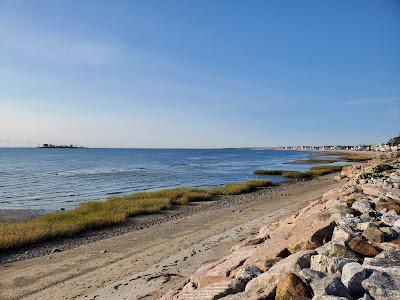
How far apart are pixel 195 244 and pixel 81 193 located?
24810 mm

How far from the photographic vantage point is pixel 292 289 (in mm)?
4234

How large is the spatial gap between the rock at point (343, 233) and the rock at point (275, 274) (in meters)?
0.79

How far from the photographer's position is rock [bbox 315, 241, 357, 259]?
5.06 meters

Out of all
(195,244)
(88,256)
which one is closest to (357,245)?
(195,244)

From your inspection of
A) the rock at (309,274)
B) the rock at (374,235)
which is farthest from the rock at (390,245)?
the rock at (309,274)

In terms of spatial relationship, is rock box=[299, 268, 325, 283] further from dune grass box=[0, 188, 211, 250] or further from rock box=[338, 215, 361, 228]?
dune grass box=[0, 188, 211, 250]

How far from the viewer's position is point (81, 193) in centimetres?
3481

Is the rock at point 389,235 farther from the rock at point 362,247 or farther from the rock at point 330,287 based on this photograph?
the rock at point 330,287

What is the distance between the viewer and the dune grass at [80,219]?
49.8 ft

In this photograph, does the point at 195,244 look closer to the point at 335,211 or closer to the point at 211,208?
the point at 335,211

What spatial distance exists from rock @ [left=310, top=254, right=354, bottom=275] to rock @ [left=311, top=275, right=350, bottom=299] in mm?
426

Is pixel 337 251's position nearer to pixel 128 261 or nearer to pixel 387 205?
pixel 387 205

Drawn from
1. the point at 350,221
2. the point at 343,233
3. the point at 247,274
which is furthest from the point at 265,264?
the point at 350,221

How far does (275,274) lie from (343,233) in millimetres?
1657
